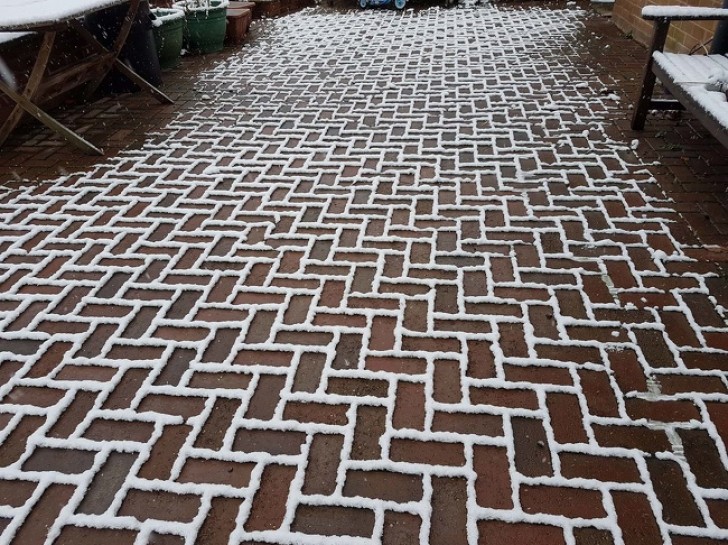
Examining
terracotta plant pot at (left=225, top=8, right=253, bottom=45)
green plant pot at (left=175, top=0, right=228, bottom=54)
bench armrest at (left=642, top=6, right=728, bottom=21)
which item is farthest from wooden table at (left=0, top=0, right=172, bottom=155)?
bench armrest at (left=642, top=6, right=728, bottom=21)

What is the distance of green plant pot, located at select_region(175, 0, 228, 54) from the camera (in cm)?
700

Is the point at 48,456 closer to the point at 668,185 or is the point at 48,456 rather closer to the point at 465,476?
the point at 465,476

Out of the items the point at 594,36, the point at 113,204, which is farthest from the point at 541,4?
the point at 113,204

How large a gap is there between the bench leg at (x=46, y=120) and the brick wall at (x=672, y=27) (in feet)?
→ 16.8

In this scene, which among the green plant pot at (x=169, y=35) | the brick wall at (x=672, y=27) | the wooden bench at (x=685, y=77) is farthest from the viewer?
the green plant pot at (x=169, y=35)

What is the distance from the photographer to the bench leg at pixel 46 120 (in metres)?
3.95

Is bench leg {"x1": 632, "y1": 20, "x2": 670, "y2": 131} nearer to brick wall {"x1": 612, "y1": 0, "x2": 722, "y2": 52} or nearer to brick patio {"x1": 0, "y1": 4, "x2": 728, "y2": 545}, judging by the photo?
brick patio {"x1": 0, "y1": 4, "x2": 728, "y2": 545}

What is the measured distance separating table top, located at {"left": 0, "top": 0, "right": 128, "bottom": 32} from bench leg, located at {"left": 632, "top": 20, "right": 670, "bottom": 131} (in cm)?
428

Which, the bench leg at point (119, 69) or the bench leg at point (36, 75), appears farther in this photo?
the bench leg at point (119, 69)

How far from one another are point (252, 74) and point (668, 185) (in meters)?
4.74

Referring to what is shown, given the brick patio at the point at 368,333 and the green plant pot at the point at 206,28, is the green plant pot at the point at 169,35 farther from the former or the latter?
the brick patio at the point at 368,333

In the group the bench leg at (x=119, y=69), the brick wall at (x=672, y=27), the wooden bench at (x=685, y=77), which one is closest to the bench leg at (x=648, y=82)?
the wooden bench at (x=685, y=77)

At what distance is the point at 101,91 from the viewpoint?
18.8 ft

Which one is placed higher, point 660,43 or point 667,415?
point 660,43
